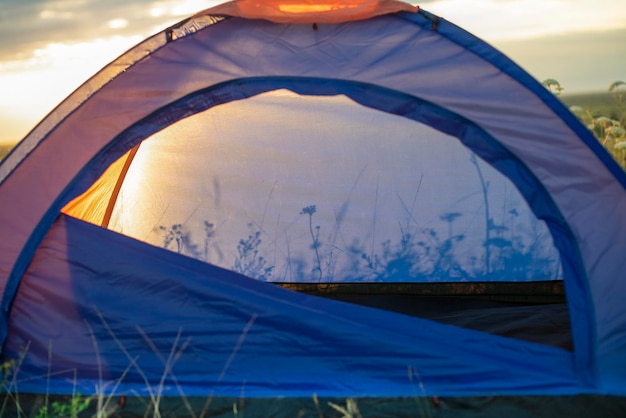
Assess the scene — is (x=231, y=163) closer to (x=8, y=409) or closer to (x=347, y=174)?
(x=347, y=174)

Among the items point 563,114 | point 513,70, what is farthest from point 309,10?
point 563,114

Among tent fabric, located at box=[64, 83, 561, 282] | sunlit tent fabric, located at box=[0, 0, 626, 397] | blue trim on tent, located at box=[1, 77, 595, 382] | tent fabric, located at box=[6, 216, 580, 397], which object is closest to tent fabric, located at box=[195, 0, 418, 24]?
sunlit tent fabric, located at box=[0, 0, 626, 397]

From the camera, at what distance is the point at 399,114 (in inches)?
111

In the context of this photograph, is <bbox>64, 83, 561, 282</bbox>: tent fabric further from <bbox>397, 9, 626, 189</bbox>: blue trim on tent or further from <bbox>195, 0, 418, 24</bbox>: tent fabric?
<bbox>397, 9, 626, 189</bbox>: blue trim on tent

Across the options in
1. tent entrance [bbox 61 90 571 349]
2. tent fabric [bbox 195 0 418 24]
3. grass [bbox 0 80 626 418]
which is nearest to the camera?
grass [bbox 0 80 626 418]

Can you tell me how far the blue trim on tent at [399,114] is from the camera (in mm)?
2721

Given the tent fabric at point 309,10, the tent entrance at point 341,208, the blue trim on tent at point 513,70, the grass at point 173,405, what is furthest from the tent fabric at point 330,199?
the grass at point 173,405

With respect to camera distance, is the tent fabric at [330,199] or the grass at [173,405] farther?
the tent fabric at [330,199]

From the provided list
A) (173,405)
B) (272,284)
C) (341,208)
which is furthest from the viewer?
(341,208)

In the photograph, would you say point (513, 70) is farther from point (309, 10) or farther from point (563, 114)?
point (309, 10)

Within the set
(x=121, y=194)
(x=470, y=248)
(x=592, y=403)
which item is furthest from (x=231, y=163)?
(x=592, y=403)

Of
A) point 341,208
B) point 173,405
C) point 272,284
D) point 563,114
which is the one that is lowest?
point 173,405

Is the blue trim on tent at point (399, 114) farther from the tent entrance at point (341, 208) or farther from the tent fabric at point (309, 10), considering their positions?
the tent entrance at point (341, 208)

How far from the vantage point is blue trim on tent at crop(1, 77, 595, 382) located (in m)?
2.72
